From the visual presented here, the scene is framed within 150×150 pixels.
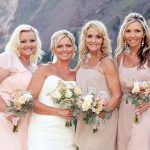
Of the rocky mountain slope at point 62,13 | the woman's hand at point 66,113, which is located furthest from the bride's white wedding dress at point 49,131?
the rocky mountain slope at point 62,13

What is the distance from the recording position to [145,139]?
8.52 m

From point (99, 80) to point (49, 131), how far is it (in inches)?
49.4

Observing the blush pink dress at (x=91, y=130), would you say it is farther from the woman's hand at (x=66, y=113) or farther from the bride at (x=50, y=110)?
the woman's hand at (x=66, y=113)

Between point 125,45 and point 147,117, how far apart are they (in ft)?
4.69

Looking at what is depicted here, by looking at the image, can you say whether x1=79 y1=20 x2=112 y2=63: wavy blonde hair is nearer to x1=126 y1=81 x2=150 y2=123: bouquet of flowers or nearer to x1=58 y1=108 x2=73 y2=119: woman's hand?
x1=126 y1=81 x2=150 y2=123: bouquet of flowers

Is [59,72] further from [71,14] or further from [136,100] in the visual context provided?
[71,14]

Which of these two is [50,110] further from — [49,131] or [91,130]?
[91,130]

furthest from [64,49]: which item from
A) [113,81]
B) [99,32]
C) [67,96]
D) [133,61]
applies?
[133,61]

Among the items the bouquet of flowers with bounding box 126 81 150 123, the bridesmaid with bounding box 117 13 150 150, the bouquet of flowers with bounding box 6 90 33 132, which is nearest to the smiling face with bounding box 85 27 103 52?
the bridesmaid with bounding box 117 13 150 150

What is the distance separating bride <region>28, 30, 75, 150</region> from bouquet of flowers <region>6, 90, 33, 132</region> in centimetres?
19

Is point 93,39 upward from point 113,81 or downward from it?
upward

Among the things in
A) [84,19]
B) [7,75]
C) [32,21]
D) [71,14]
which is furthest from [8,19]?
[7,75]

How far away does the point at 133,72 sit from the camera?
868cm

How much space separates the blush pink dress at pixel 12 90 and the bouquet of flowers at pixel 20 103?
0.31m
